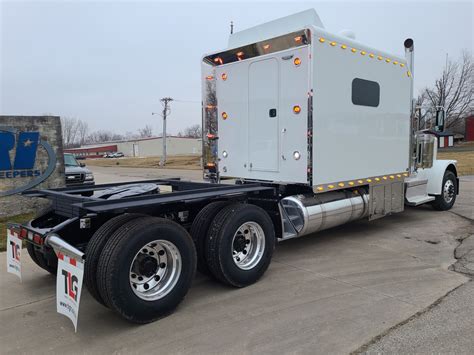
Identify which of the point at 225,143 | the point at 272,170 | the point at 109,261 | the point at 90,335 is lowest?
the point at 90,335

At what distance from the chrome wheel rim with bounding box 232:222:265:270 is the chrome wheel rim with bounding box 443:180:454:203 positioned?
6.09 m

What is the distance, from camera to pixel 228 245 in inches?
173

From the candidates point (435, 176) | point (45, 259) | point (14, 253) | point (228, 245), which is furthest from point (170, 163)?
point (228, 245)

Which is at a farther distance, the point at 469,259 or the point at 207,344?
the point at 469,259

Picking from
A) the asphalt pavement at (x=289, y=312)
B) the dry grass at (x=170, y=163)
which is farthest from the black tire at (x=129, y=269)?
the dry grass at (x=170, y=163)

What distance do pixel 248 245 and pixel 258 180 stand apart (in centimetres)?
171

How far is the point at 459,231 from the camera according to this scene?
7254mm

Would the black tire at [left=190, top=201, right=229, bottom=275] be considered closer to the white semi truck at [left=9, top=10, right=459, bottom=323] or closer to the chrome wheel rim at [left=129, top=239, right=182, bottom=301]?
the white semi truck at [left=9, top=10, right=459, bottom=323]

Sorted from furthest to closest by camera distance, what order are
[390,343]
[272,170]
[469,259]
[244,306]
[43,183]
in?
[43,183]
[272,170]
[469,259]
[244,306]
[390,343]

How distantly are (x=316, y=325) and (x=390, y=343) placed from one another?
65 cm

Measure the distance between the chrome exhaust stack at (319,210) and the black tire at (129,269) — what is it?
1.99 metres

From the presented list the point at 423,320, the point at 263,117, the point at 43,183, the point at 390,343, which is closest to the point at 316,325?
the point at 390,343

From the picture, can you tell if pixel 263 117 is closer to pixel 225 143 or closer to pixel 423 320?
pixel 225 143

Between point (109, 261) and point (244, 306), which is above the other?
point (109, 261)
